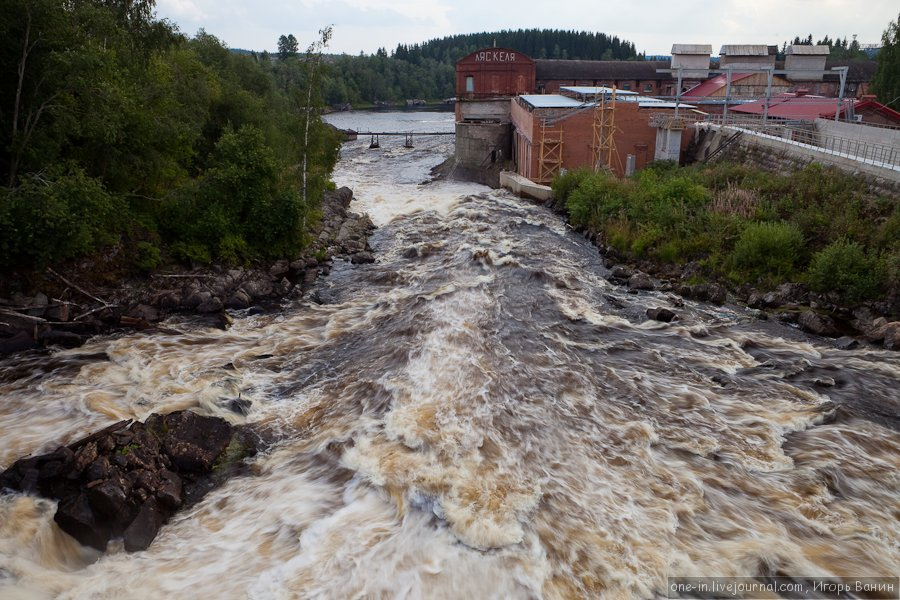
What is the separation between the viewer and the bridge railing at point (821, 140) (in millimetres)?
22359

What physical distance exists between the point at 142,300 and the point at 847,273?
2112cm

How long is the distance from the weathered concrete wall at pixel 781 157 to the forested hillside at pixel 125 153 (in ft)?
68.0

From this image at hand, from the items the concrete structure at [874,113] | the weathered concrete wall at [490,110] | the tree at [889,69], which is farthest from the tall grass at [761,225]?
the weathered concrete wall at [490,110]

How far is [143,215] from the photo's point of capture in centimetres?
1916

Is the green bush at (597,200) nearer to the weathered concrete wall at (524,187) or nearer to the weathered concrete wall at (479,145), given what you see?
the weathered concrete wall at (524,187)

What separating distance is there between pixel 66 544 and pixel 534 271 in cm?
1658

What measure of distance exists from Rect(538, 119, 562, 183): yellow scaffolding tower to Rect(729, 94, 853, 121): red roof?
1391 centimetres

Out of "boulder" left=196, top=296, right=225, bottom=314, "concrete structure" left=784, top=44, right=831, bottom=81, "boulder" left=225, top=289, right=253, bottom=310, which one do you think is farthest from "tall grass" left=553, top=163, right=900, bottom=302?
"concrete structure" left=784, top=44, right=831, bottom=81

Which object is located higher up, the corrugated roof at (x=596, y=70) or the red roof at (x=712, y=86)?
the corrugated roof at (x=596, y=70)

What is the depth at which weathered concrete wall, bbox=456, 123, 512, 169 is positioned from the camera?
47.9 meters

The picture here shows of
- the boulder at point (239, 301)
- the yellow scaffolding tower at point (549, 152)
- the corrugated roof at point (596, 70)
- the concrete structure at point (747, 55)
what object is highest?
the concrete structure at point (747, 55)

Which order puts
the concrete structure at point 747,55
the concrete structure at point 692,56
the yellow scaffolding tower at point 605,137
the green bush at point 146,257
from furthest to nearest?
1. the concrete structure at point 747,55
2. the concrete structure at point 692,56
3. the yellow scaffolding tower at point 605,137
4. the green bush at point 146,257

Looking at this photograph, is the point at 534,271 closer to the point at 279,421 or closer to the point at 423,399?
the point at 423,399

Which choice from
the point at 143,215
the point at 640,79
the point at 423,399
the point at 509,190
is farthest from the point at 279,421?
the point at 640,79
